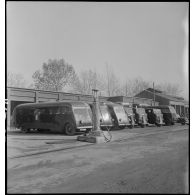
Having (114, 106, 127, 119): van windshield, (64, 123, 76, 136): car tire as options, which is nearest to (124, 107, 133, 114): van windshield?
(114, 106, 127, 119): van windshield

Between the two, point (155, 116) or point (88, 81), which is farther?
point (155, 116)

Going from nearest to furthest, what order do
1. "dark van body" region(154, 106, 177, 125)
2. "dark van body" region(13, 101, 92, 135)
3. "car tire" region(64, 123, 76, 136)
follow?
"car tire" region(64, 123, 76, 136), "dark van body" region(13, 101, 92, 135), "dark van body" region(154, 106, 177, 125)

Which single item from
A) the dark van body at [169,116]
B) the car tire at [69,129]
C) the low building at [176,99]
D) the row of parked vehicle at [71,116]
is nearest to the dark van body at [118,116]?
the row of parked vehicle at [71,116]

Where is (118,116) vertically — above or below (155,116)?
above

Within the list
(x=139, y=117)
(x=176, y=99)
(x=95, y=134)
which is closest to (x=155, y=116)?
(x=139, y=117)

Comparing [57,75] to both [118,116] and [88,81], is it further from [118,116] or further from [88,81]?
[118,116]

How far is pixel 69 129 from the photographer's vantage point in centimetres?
1344

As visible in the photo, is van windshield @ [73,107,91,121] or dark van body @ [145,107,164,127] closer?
van windshield @ [73,107,91,121]

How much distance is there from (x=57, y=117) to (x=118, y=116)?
4.60 m

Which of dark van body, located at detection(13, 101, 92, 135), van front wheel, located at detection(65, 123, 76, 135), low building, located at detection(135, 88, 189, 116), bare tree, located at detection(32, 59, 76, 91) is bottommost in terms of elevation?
van front wheel, located at detection(65, 123, 76, 135)

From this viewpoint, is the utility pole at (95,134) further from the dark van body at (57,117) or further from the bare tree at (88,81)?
the bare tree at (88,81)

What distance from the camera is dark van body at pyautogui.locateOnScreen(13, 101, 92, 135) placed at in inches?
530

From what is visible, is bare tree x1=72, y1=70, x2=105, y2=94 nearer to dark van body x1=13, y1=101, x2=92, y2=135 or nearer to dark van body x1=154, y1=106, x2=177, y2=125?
dark van body x1=13, y1=101, x2=92, y2=135

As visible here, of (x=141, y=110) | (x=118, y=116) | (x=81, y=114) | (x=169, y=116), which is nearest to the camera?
(x=81, y=114)
